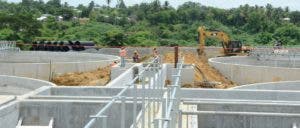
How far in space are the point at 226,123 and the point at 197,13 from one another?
206ft

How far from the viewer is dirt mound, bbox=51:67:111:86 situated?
2098cm

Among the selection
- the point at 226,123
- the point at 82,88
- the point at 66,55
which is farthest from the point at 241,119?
the point at 66,55

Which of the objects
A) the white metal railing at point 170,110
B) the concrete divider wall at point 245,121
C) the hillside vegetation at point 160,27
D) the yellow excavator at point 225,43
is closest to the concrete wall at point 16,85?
the concrete divider wall at point 245,121

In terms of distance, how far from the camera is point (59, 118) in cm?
1123

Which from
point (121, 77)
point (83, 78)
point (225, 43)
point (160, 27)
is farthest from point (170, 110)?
point (160, 27)

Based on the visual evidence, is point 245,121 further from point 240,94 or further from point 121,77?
point 121,77

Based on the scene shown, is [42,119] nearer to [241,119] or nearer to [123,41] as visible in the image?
[241,119]

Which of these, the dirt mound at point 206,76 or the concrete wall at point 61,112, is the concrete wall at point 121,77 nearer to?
the dirt mound at point 206,76

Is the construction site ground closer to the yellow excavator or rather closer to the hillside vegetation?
the yellow excavator

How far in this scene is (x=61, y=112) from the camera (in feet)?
36.6

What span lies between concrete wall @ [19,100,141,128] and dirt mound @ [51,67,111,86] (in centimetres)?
903

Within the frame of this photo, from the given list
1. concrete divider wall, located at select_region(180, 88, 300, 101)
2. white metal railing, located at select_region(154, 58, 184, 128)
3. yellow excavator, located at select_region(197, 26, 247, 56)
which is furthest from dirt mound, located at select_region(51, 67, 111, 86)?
white metal railing, located at select_region(154, 58, 184, 128)

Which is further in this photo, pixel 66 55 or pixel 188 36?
pixel 188 36

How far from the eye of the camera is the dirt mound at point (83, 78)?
68.8ft
